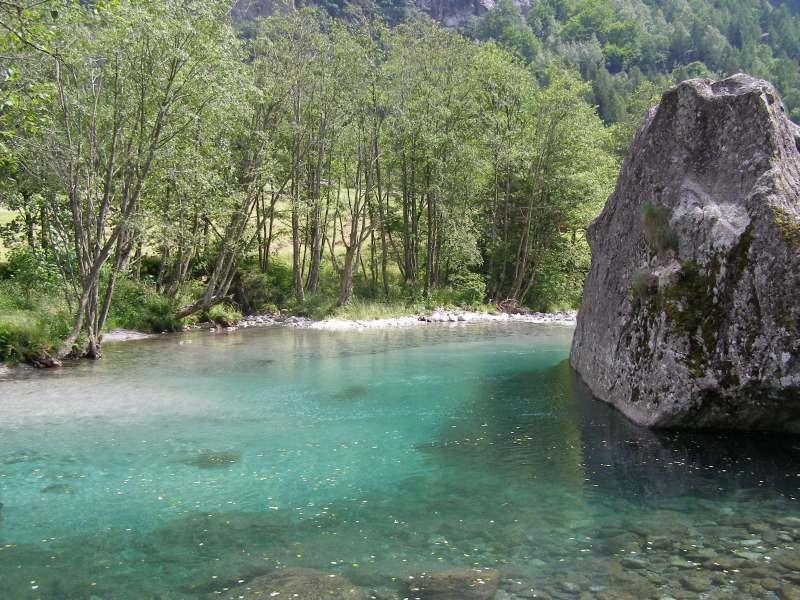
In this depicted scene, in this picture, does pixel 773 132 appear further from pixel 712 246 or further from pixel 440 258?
pixel 440 258

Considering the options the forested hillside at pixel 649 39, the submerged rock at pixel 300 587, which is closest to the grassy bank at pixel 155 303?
the submerged rock at pixel 300 587

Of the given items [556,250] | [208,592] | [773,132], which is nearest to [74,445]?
[208,592]

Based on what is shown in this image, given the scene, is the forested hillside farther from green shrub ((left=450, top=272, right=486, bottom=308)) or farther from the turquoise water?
the turquoise water

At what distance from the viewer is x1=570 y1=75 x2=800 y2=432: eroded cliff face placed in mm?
10867

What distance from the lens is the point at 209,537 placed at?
7.83 meters

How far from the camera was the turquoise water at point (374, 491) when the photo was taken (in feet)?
22.8

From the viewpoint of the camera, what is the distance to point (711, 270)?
38.7ft

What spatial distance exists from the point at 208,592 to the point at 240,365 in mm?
14667

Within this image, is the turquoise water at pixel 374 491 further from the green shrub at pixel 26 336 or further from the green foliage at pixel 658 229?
the green foliage at pixel 658 229

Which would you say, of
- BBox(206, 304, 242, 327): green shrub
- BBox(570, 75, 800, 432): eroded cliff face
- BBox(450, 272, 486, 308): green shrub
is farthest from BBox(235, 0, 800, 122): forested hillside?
BBox(570, 75, 800, 432): eroded cliff face

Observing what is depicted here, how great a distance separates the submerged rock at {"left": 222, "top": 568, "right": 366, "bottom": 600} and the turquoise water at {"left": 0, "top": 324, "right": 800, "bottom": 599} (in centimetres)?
16

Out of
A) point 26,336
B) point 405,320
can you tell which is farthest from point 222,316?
point 26,336

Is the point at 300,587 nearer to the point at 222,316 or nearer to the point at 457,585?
the point at 457,585

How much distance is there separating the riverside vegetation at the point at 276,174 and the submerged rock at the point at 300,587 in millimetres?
13854
